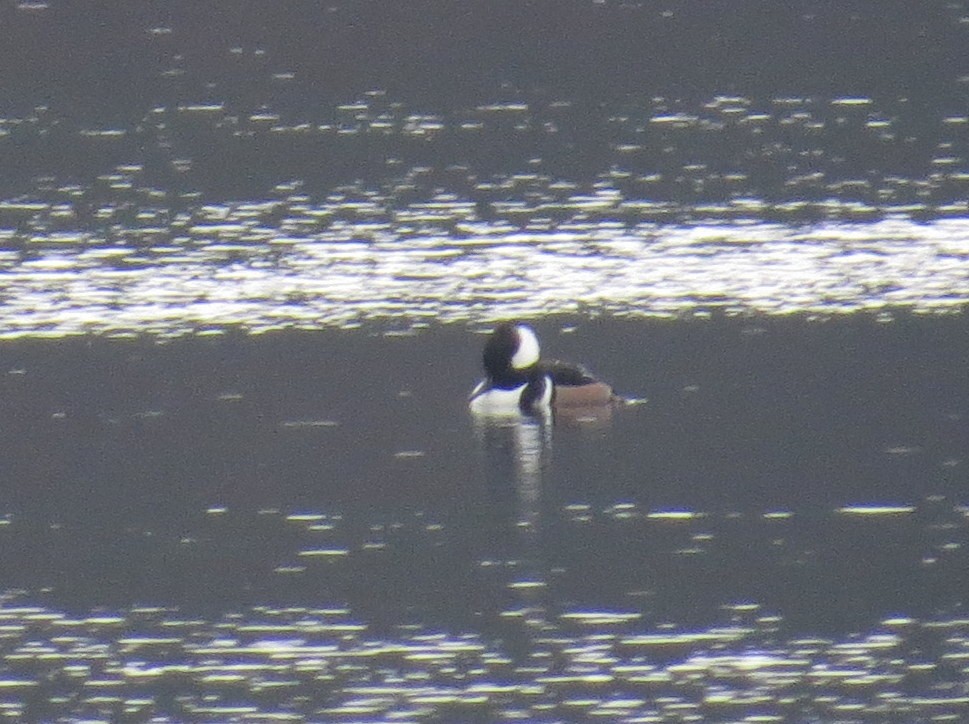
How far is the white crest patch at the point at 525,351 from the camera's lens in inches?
833

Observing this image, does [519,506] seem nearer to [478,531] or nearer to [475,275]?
[478,531]

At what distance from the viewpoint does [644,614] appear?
598 inches

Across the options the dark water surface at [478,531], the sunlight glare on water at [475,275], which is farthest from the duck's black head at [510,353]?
the sunlight glare on water at [475,275]

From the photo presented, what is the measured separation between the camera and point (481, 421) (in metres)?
20.8

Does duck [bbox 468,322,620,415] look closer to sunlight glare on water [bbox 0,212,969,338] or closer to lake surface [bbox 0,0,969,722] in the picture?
lake surface [bbox 0,0,969,722]

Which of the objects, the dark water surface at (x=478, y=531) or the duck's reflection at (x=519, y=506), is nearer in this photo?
the dark water surface at (x=478, y=531)

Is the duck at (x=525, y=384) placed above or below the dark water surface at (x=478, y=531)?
above

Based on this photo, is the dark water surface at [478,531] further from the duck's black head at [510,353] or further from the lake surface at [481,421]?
the duck's black head at [510,353]

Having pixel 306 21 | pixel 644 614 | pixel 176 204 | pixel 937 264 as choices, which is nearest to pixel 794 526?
pixel 644 614

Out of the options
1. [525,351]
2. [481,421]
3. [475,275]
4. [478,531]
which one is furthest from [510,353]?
[475,275]

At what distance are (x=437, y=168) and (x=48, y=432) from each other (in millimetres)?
15374

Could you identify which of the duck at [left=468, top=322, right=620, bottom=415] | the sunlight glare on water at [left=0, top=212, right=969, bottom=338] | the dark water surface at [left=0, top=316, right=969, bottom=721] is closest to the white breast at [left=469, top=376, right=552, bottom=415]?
the duck at [left=468, top=322, right=620, bottom=415]

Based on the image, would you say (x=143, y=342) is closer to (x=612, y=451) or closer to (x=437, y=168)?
(x=612, y=451)

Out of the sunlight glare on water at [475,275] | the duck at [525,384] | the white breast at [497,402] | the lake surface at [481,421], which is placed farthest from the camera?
the sunlight glare on water at [475,275]
